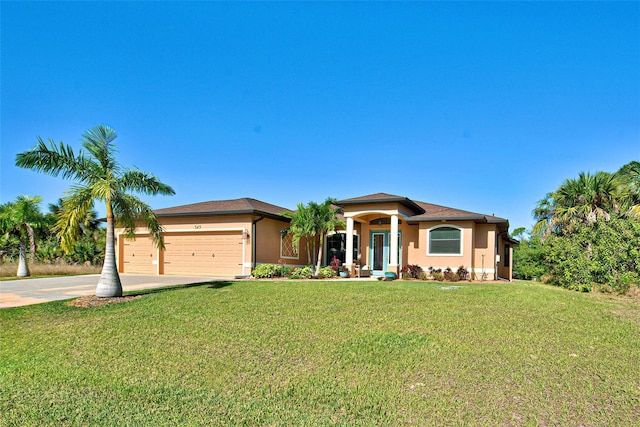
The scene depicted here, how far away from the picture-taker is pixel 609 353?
233 inches

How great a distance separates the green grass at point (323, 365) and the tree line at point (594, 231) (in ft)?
15.7

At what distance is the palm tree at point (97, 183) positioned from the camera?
10.5 metres

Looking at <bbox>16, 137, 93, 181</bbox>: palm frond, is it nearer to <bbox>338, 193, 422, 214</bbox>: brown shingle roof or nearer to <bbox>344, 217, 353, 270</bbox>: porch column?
<bbox>338, 193, 422, 214</bbox>: brown shingle roof

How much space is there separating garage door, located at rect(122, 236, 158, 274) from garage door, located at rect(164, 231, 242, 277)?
83cm

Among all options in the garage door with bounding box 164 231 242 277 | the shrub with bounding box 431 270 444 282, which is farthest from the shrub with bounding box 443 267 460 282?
the garage door with bounding box 164 231 242 277

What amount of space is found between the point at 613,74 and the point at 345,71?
28.3 ft

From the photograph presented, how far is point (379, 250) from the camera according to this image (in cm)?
2005

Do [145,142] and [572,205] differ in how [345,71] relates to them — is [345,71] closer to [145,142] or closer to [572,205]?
[145,142]

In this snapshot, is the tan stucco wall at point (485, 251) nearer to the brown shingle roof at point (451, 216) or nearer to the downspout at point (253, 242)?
the brown shingle roof at point (451, 216)

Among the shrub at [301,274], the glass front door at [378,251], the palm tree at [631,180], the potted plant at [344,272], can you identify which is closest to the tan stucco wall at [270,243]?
the shrub at [301,274]

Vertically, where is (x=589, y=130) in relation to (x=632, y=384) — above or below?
above

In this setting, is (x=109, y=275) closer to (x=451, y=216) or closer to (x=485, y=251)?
(x=451, y=216)

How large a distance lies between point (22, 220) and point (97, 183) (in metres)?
12.4

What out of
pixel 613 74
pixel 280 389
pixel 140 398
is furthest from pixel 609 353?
pixel 613 74
